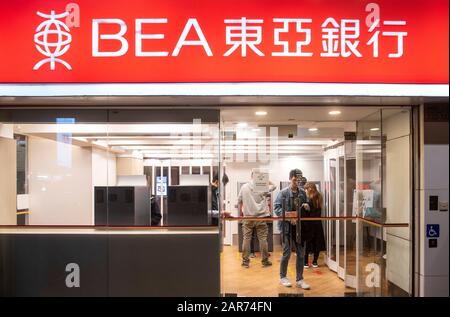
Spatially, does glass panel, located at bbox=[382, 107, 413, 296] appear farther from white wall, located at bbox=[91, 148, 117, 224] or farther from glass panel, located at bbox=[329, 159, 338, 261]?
white wall, located at bbox=[91, 148, 117, 224]

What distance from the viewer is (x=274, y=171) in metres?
5.93

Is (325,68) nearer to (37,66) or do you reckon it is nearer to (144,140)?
(144,140)

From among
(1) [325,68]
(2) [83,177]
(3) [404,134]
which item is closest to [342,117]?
(3) [404,134]

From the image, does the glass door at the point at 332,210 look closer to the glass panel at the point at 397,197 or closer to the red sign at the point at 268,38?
the glass panel at the point at 397,197

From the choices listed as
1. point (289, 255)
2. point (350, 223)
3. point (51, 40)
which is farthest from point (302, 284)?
point (51, 40)

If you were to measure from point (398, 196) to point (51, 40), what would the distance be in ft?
15.9

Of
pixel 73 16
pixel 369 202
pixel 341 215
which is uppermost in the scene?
pixel 73 16

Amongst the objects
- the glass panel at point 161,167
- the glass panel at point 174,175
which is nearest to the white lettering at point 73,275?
the glass panel at point 161,167

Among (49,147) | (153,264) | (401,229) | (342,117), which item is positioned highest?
(342,117)

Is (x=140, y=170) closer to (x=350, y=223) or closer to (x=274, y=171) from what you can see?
(x=274, y=171)

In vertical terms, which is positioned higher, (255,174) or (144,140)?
(144,140)

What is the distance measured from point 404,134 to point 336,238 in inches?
85.9

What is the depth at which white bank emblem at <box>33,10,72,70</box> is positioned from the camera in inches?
174

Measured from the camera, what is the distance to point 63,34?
4.42 meters
